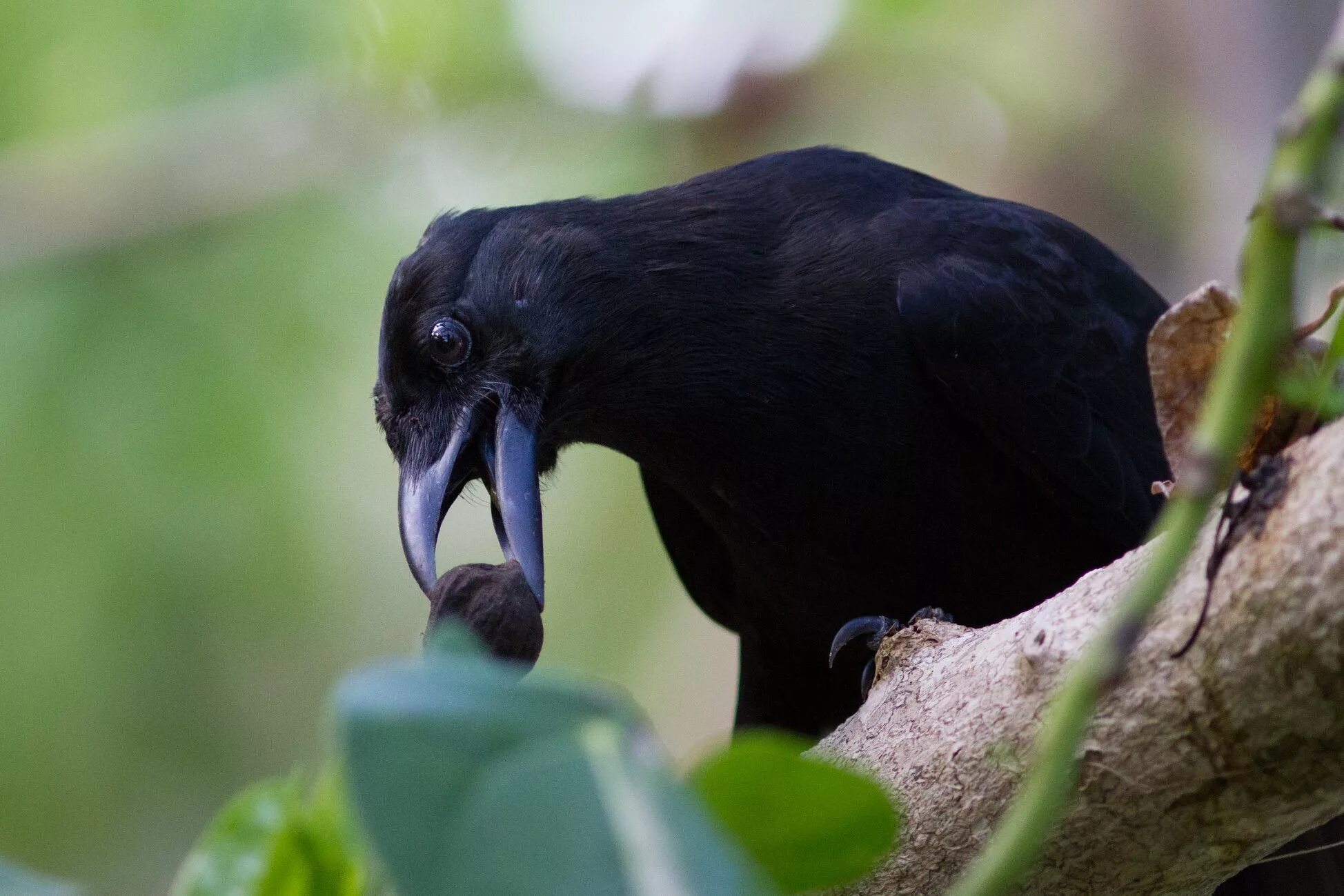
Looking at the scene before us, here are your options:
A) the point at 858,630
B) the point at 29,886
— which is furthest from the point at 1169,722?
the point at 858,630

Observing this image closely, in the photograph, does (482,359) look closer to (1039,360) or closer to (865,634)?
(865,634)

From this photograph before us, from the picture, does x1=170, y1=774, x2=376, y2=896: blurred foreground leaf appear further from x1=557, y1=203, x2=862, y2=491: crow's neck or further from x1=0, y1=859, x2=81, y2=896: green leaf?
x1=557, y1=203, x2=862, y2=491: crow's neck

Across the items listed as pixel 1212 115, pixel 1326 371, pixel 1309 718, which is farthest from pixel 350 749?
pixel 1212 115

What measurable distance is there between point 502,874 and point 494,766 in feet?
0.20

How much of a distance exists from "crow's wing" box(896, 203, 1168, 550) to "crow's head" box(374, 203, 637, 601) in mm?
574

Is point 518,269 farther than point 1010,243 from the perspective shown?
No

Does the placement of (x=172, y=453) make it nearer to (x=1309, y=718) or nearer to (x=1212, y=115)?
(x=1212, y=115)

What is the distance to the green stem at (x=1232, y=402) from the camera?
0.68 metres

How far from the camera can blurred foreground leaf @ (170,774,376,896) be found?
3.35ft

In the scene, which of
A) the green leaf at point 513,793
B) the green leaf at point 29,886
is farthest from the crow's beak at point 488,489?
the green leaf at point 513,793

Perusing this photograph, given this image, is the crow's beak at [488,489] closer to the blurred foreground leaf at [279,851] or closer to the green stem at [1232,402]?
the blurred foreground leaf at [279,851]

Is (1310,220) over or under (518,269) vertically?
under

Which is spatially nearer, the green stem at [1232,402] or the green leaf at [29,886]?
the green stem at [1232,402]

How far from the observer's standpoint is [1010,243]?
2762 mm
